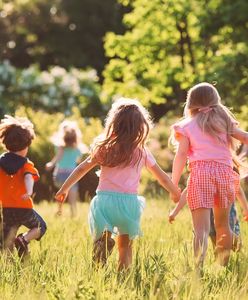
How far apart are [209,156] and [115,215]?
981 millimetres

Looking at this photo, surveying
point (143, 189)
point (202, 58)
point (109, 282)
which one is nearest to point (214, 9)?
Answer: point (202, 58)

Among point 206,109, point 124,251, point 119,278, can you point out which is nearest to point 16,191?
point 124,251

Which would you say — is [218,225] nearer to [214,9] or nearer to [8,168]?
[8,168]

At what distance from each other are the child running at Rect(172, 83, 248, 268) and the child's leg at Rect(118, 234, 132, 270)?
0.62 metres

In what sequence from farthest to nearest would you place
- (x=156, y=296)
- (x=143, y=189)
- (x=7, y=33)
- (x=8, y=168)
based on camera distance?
1. (x=7, y=33)
2. (x=143, y=189)
3. (x=8, y=168)
4. (x=156, y=296)

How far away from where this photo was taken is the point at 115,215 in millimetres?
6262

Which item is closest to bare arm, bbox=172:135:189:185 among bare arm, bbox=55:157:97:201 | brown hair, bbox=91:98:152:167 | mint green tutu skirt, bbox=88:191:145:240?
brown hair, bbox=91:98:152:167

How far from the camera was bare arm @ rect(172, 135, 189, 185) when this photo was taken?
21.9 ft

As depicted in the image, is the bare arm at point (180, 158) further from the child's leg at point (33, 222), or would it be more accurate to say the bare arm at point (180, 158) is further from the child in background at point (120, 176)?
the child's leg at point (33, 222)

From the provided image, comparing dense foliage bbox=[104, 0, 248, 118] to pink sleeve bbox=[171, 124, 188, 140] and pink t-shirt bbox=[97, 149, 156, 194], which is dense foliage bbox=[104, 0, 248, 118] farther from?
pink t-shirt bbox=[97, 149, 156, 194]

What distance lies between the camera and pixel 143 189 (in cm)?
1770

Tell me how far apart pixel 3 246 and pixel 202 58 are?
50.1 feet

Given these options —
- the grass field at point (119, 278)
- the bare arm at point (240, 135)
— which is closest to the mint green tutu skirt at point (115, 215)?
the grass field at point (119, 278)

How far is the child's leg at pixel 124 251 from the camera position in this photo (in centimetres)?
615
